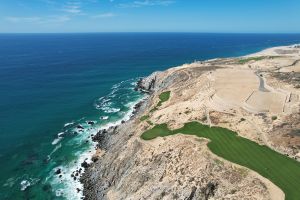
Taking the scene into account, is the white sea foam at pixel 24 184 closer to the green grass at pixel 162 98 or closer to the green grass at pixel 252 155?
the green grass at pixel 252 155

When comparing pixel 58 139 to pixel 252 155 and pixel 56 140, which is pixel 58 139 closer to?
pixel 56 140

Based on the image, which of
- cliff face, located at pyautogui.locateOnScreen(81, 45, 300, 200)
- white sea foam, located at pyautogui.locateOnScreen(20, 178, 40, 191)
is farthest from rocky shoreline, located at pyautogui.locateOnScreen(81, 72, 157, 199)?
white sea foam, located at pyautogui.locateOnScreen(20, 178, 40, 191)

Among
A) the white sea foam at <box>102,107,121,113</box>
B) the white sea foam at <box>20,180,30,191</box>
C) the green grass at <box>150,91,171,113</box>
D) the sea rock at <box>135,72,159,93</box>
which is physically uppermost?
the green grass at <box>150,91,171,113</box>

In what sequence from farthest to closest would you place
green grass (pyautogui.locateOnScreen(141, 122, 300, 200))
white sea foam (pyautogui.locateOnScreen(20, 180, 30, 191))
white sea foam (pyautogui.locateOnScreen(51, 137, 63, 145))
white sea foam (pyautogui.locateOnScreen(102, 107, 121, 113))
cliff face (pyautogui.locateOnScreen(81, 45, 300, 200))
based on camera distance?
white sea foam (pyautogui.locateOnScreen(102, 107, 121, 113)) < white sea foam (pyautogui.locateOnScreen(51, 137, 63, 145)) < white sea foam (pyautogui.locateOnScreen(20, 180, 30, 191)) < cliff face (pyautogui.locateOnScreen(81, 45, 300, 200)) < green grass (pyautogui.locateOnScreen(141, 122, 300, 200))

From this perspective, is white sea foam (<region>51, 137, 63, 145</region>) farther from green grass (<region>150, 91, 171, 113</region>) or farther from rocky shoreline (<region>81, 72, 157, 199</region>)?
green grass (<region>150, 91, 171, 113</region>)

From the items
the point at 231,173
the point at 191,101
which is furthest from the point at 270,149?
the point at 191,101

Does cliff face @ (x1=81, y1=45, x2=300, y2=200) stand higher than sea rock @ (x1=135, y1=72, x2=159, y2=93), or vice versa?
cliff face @ (x1=81, y1=45, x2=300, y2=200)

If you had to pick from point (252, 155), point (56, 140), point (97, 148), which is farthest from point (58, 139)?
point (252, 155)
